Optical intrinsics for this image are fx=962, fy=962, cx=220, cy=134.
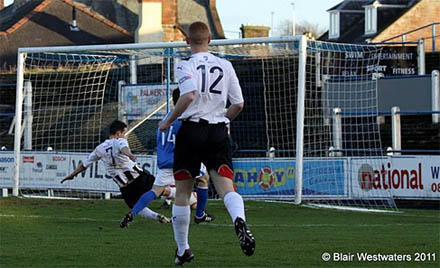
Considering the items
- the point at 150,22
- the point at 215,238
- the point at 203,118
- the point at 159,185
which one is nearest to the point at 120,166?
the point at 159,185

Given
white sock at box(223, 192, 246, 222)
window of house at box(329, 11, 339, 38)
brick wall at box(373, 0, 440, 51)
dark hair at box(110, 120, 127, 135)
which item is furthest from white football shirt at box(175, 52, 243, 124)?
window of house at box(329, 11, 339, 38)

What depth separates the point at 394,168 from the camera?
18812 mm

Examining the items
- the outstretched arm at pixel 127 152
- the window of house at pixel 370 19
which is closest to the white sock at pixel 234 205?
the outstretched arm at pixel 127 152

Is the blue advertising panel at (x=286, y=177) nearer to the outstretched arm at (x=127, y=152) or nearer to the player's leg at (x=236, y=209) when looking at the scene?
the outstretched arm at (x=127, y=152)

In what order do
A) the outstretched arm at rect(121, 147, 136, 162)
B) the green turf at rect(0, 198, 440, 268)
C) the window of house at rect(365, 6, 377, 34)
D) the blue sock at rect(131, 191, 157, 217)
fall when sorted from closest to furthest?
the green turf at rect(0, 198, 440, 268) < the blue sock at rect(131, 191, 157, 217) < the outstretched arm at rect(121, 147, 136, 162) < the window of house at rect(365, 6, 377, 34)

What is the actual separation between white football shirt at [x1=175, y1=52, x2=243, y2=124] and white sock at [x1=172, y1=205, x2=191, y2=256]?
0.85m

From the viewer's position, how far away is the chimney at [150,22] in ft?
145

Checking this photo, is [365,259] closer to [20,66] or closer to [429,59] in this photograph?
[20,66]

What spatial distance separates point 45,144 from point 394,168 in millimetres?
11658

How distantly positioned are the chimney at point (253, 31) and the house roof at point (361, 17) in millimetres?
5872

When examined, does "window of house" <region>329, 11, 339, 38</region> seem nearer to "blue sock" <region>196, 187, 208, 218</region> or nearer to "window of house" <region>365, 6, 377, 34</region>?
"window of house" <region>365, 6, 377, 34</region>

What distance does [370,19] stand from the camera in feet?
180

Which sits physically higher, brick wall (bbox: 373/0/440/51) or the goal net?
brick wall (bbox: 373/0/440/51)

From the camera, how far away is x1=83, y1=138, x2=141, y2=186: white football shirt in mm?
13680
